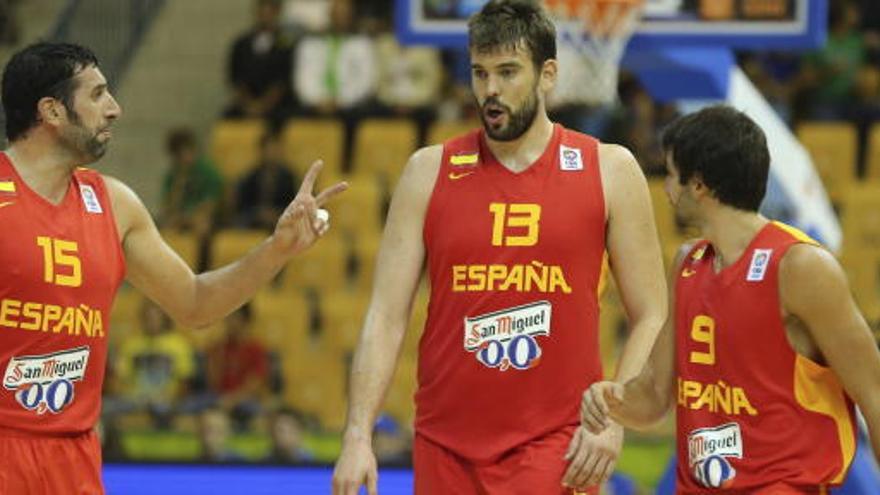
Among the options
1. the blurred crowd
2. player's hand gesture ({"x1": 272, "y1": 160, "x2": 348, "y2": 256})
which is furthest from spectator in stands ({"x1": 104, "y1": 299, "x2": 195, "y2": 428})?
player's hand gesture ({"x1": 272, "y1": 160, "x2": 348, "y2": 256})

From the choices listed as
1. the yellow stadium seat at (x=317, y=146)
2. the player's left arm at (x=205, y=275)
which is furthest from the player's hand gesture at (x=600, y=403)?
the yellow stadium seat at (x=317, y=146)

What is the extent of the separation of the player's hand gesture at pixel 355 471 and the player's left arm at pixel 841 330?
158cm

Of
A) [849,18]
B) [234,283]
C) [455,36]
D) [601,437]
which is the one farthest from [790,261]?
[849,18]

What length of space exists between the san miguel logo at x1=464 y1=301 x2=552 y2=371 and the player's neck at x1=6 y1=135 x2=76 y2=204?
1588 millimetres

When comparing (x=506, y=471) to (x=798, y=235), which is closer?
(x=798, y=235)

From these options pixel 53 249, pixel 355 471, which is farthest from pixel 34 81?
pixel 355 471

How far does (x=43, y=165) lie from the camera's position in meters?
6.96

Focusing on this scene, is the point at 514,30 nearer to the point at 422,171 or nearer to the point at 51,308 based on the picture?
the point at 422,171

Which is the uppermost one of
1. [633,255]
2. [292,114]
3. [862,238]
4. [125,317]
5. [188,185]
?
[633,255]

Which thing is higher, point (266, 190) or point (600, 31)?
point (600, 31)

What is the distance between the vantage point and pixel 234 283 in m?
7.37

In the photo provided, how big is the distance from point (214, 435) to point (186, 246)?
10.5 feet

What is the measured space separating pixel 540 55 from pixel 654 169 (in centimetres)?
981

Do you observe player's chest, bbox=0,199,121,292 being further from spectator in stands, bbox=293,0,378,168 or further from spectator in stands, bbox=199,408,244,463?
spectator in stands, bbox=293,0,378,168
